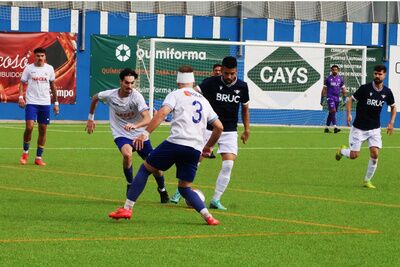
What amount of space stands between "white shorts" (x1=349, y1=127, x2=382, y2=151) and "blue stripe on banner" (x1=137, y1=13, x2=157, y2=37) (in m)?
23.2

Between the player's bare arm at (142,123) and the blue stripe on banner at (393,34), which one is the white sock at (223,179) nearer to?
the player's bare arm at (142,123)

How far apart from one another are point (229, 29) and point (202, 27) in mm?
1123

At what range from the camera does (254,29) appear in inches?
1692

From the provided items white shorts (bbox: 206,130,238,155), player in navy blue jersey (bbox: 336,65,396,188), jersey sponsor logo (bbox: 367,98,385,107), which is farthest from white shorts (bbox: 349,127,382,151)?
white shorts (bbox: 206,130,238,155)

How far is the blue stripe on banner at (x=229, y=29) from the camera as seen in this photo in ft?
140

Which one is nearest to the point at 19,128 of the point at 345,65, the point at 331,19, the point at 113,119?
the point at 345,65

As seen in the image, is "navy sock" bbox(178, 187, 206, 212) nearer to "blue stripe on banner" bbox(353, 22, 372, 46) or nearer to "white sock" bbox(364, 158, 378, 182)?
"white sock" bbox(364, 158, 378, 182)

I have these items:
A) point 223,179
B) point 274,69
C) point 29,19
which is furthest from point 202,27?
point 223,179

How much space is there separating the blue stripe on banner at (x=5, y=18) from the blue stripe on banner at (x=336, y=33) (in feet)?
42.5

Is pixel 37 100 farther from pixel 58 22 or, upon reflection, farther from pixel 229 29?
pixel 229 29

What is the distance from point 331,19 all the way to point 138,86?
13101mm

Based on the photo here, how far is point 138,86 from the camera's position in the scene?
3488 cm

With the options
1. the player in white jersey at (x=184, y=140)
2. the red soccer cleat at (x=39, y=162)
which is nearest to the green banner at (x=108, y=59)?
the red soccer cleat at (x=39, y=162)

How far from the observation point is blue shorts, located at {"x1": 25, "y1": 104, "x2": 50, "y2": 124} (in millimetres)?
21094
